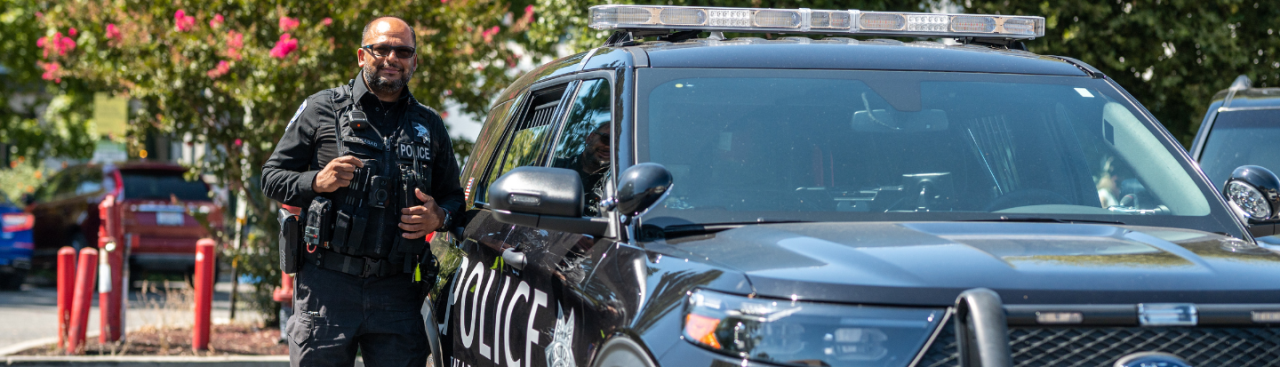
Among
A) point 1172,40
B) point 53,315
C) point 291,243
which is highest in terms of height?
point 1172,40

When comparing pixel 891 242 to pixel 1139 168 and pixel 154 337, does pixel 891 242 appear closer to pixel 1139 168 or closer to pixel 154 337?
pixel 1139 168

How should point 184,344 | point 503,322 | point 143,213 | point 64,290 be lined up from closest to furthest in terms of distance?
point 503,322, point 64,290, point 184,344, point 143,213

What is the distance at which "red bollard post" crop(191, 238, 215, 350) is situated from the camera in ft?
27.1

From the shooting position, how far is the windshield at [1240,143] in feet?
19.1

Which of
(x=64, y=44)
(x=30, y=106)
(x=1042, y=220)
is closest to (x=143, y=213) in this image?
(x=64, y=44)

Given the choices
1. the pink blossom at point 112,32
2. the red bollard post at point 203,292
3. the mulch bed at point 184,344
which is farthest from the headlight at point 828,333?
the pink blossom at point 112,32

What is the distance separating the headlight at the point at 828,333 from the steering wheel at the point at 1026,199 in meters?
0.93

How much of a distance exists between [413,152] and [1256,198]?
7.91 feet

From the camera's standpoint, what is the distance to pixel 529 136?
382 cm

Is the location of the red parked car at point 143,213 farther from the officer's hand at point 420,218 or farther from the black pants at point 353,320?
the officer's hand at point 420,218

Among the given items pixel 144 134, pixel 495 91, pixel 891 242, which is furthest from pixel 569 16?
pixel 891 242

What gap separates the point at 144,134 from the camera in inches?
386

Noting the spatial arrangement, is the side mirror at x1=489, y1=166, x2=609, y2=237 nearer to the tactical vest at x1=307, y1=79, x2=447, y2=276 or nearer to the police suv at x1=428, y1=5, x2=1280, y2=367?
the police suv at x1=428, y1=5, x2=1280, y2=367

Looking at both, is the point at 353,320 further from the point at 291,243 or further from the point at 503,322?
the point at 503,322
